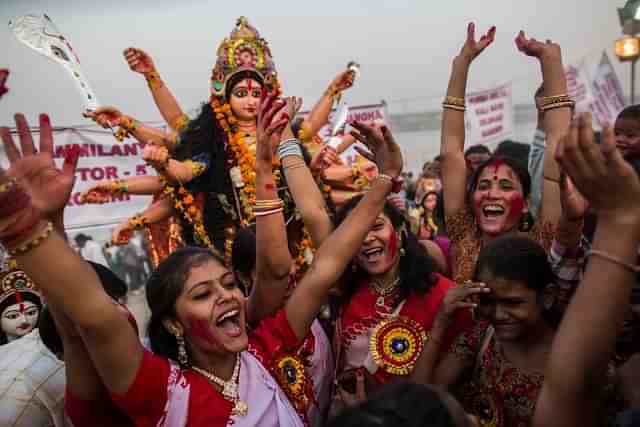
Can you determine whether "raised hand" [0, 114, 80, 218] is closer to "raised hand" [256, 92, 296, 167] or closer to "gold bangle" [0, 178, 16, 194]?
"gold bangle" [0, 178, 16, 194]

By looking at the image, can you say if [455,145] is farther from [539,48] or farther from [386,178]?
[386,178]

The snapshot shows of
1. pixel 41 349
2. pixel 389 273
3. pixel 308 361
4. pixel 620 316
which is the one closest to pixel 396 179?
pixel 389 273

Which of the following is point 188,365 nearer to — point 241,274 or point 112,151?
point 241,274

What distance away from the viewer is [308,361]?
93.3 inches

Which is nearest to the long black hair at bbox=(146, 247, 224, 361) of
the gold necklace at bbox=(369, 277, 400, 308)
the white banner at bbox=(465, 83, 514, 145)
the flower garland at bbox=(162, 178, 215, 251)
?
the gold necklace at bbox=(369, 277, 400, 308)

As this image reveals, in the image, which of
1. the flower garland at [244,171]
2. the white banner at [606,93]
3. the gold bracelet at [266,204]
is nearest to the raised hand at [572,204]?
the gold bracelet at [266,204]

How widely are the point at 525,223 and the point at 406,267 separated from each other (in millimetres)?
641

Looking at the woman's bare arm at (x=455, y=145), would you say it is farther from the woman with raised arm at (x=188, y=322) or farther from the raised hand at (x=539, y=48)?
the woman with raised arm at (x=188, y=322)

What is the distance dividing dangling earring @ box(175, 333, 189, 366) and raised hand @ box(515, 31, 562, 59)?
1.75m

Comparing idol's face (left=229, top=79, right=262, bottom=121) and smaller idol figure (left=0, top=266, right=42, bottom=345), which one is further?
idol's face (left=229, top=79, right=262, bottom=121)

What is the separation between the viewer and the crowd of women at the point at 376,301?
1260mm

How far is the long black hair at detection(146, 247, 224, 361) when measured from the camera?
1.93m

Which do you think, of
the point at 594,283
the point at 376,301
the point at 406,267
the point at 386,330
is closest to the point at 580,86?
the point at 406,267

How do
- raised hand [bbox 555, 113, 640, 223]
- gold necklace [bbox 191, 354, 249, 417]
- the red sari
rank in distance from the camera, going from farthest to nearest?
1. the red sari
2. gold necklace [bbox 191, 354, 249, 417]
3. raised hand [bbox 555, 113, 640, 223]
